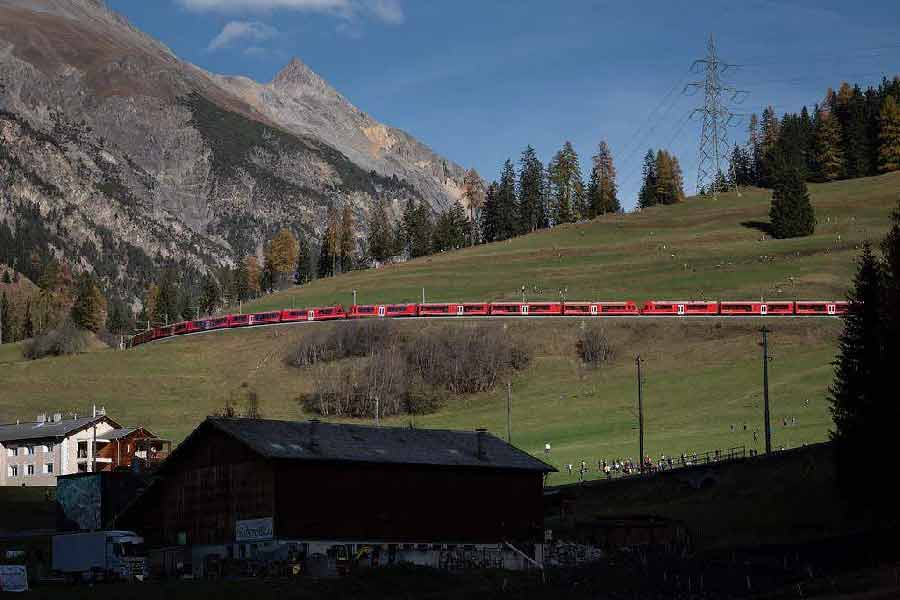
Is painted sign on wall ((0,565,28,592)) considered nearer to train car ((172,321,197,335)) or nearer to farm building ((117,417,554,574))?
farm building ((117,417,554,574))

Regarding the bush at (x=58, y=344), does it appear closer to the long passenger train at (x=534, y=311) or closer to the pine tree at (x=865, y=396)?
the long passenger train at (x=534, y=311)

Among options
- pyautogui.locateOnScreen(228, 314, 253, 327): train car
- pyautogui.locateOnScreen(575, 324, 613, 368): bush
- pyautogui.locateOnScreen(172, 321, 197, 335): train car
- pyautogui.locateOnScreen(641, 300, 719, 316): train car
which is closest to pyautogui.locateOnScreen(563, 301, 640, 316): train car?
pyautogui.locateOnScreen(641, 300, 719, 316): train car

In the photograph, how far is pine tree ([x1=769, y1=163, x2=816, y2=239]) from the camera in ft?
581

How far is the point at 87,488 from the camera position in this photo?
60875 mm

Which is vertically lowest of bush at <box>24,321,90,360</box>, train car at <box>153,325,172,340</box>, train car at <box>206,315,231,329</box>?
bush at <box>24,321,90,360</box>

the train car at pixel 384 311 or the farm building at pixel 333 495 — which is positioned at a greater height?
the train car at pixel 384 311

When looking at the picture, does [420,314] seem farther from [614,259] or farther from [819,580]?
[819,580]

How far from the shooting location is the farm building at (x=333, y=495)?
4838 cm

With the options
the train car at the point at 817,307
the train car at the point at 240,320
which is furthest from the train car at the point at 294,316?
the train car at the point at 817,307

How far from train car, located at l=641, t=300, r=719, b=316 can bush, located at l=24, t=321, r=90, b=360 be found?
64195 millimetres

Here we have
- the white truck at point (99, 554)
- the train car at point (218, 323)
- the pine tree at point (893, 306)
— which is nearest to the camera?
the white truck at point (99, 554)

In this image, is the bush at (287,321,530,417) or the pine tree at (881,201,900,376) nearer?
the pine tree at (881,201,900,376)

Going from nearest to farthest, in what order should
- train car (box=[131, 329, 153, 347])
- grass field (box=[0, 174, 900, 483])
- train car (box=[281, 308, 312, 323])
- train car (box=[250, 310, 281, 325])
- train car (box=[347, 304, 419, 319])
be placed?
grass field (box=[0, 174, 900, 483])
train car (box=[347, 304, 419, 319])
train car (box=[281, 308, 312, 323])
train car (box=[250, 310, 281, 325])
train car (box=[131, 329, 153, 347])

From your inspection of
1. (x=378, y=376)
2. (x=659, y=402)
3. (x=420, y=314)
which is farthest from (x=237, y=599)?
(x=420, y=314)
